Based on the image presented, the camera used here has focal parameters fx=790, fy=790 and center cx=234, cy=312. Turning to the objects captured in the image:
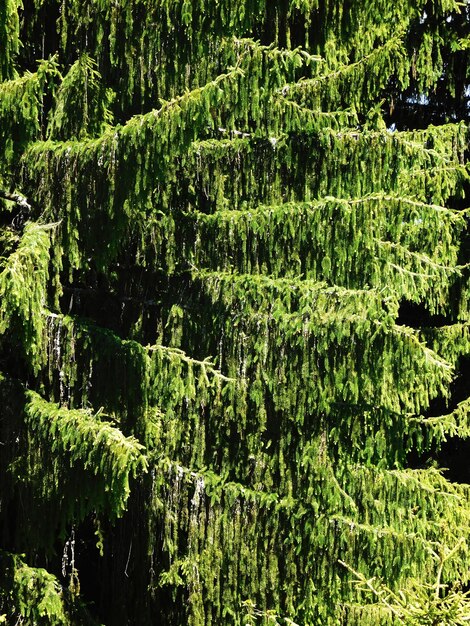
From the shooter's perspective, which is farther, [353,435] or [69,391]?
[353,435]

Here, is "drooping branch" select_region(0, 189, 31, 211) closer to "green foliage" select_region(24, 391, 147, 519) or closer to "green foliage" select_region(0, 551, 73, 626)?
"green foliage" select_region(24, 391, 147, 519)

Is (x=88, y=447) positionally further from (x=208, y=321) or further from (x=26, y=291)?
(x=208, y=321)

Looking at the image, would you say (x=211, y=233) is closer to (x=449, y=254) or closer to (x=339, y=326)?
(x=339, y=326)

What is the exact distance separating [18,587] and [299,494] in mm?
1939

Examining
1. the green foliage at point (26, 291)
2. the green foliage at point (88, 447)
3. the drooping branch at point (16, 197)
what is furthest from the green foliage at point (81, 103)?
the green foliage at point (88, 447)

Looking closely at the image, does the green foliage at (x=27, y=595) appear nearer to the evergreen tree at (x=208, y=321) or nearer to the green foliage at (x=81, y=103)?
the evergreen tree at (x=208, y=321)

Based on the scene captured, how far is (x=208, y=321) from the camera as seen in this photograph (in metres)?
5.23

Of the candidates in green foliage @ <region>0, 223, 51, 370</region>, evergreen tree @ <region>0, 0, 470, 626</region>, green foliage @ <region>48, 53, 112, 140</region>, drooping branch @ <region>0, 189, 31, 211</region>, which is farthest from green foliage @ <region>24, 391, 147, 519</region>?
green foliage @ <region>48, 53, 112, 140</region>

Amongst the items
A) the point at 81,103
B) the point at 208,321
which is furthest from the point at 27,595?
the point at 81,103

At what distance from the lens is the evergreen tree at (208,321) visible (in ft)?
13.8

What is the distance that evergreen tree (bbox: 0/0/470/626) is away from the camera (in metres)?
4.22

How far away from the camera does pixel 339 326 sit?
15.4 feet

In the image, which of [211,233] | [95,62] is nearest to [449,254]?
[211,233]

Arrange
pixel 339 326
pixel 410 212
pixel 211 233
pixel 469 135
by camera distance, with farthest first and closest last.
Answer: pixel 469 135
pixel 211 233
pixel 410 212
pixel 339 326
